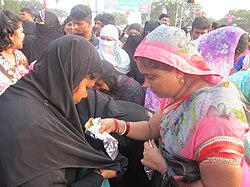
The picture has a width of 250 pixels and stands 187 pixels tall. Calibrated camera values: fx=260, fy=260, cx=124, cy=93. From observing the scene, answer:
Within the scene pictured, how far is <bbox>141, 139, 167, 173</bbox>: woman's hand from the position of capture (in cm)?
137

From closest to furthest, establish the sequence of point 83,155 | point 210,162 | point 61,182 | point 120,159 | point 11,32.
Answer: point 210,162 → point 61,182 → point 83,155 → point 120,159 → point 11,32

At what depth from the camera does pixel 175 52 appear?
4.09ft

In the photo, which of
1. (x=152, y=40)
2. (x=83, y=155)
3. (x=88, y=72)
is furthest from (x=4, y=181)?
(x=152, y=40)

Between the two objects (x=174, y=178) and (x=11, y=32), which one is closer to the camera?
(x=174, y=178)

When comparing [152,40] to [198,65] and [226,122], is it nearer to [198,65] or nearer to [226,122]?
[198,65]

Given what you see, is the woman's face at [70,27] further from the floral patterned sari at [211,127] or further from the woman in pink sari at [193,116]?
the floral patterned sari at [211,127]

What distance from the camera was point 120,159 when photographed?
184 cm

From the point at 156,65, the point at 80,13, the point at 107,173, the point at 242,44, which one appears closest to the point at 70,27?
the point at 80,13

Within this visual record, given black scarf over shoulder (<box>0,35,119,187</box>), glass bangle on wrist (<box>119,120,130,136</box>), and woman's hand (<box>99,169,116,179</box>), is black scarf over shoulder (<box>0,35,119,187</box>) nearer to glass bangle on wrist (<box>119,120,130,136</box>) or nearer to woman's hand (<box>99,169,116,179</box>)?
woman's hand (<box>99,169,116,179</box>)

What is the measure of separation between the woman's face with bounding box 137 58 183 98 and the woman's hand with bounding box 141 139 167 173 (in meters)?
0.32

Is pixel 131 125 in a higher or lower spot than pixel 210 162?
lower

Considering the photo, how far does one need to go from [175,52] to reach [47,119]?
0.74 metres

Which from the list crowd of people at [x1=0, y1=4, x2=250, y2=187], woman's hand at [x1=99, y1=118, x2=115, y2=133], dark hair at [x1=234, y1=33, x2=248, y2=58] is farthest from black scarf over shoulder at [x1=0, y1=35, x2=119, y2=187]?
dark hair at [x1=234, y1=33, x2=248, y2=58]

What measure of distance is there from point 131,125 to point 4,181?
92cm
